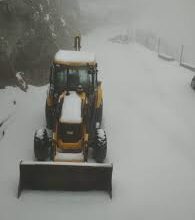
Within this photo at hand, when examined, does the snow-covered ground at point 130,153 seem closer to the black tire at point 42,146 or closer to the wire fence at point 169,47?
the black tire at point 42,146

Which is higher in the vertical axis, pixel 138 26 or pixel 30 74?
pixel 30 74

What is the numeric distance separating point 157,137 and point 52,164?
5641 millimetres

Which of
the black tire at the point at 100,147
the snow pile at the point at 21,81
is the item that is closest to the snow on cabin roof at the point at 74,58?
the black tire at the point at 100,147

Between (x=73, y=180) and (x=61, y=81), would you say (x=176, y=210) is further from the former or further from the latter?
(x=61, y=81)

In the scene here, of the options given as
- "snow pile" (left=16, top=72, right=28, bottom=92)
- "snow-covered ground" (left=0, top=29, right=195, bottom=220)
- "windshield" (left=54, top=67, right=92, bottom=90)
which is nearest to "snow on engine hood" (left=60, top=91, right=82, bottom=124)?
"windshield" (left=54, top=67, right=92, bottom=90)

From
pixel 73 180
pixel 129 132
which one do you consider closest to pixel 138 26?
pixel 129 132

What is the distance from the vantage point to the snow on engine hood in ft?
33.4

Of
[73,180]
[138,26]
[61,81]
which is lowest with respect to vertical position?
[138,26]

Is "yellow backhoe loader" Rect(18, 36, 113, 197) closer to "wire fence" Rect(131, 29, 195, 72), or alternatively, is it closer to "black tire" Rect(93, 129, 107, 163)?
"black tire" Rect(93, 129, 107, 163)

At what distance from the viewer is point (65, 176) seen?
9453 millimetres

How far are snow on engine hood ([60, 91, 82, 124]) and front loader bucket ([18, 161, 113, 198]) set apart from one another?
1.39 meters

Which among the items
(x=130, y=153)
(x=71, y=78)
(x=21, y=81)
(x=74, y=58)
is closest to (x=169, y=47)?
(x=21, y=81)

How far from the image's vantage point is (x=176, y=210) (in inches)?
370

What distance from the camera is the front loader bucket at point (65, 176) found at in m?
9.32
